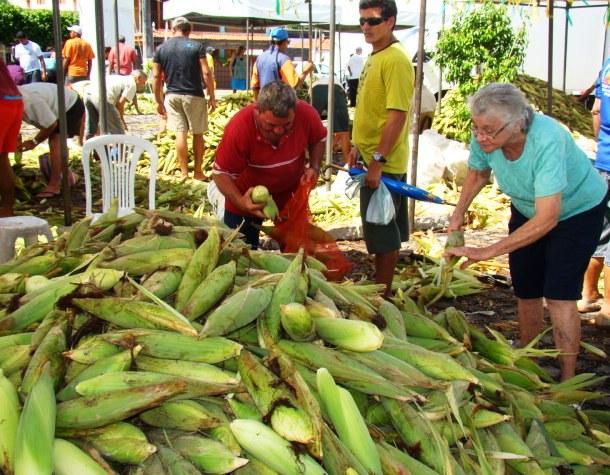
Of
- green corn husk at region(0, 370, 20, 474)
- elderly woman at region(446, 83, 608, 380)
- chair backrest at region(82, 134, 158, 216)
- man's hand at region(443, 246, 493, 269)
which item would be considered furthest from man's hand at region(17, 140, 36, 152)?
green corn husk at region(0, 370, 20, 474)

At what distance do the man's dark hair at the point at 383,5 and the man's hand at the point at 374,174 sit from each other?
2.95 ft

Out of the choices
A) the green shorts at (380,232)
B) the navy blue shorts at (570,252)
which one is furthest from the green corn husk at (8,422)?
the green shorts at (380,232)

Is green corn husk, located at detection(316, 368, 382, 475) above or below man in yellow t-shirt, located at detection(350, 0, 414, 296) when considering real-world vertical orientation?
below

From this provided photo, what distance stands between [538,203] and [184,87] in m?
6.49

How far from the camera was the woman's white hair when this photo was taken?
3.15m

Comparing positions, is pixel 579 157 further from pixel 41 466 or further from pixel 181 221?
pixel 41 466

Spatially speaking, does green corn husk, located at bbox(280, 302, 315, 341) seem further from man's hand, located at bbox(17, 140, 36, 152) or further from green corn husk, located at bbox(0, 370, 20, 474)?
man's hand, located at bbox(17, 140, 36, 152)

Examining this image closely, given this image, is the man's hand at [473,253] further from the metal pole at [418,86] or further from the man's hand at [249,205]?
the metal pole at [418,86]

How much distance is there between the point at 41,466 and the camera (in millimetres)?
1558

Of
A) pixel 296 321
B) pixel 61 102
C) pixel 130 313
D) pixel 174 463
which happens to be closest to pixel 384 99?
pixel 61 102

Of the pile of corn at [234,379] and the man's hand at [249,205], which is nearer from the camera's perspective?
the pile of corn at [234,379]

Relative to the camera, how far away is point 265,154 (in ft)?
13.9

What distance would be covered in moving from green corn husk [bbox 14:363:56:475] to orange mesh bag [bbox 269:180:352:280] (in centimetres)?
261

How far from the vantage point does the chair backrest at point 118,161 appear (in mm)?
6039
